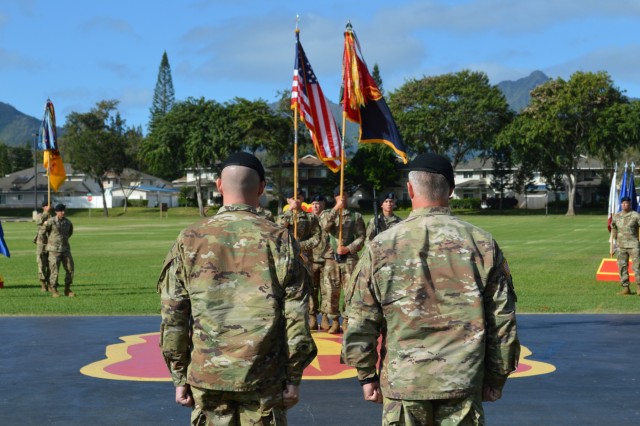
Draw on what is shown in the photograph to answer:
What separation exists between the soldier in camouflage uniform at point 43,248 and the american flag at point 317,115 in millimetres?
7927

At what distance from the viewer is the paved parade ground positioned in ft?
27.9

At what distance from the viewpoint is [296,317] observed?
16.8 ft

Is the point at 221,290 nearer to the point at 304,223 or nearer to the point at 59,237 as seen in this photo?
the point at 304,223

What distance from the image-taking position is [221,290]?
5.17 metres

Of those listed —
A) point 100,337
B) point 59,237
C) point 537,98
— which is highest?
point 537,98

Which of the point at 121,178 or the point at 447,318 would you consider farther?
the point at 121,178

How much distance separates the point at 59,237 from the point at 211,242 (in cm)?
1539

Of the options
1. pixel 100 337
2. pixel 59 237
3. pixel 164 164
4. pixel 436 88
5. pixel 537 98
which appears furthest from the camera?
pixel 164 164

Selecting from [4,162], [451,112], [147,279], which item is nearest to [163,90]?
[4,162]

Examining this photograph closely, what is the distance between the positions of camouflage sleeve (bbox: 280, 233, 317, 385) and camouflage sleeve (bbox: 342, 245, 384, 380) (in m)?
0.24

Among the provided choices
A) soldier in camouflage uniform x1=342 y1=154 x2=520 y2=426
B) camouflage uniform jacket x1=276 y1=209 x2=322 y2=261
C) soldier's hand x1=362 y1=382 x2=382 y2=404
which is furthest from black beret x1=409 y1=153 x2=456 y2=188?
camouflage uniform jacket x1=276 y1=209 x2=322 y2=261

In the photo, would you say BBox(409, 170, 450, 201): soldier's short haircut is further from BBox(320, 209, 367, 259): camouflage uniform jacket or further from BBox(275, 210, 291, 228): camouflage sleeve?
BBox(320, 209, 367, 259): camouflage uniform jacket

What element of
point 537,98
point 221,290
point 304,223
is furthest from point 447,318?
point 537,98

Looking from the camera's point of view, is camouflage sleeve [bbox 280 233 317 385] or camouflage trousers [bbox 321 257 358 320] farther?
camouflage trousers [bbox 321 257 358 320]
